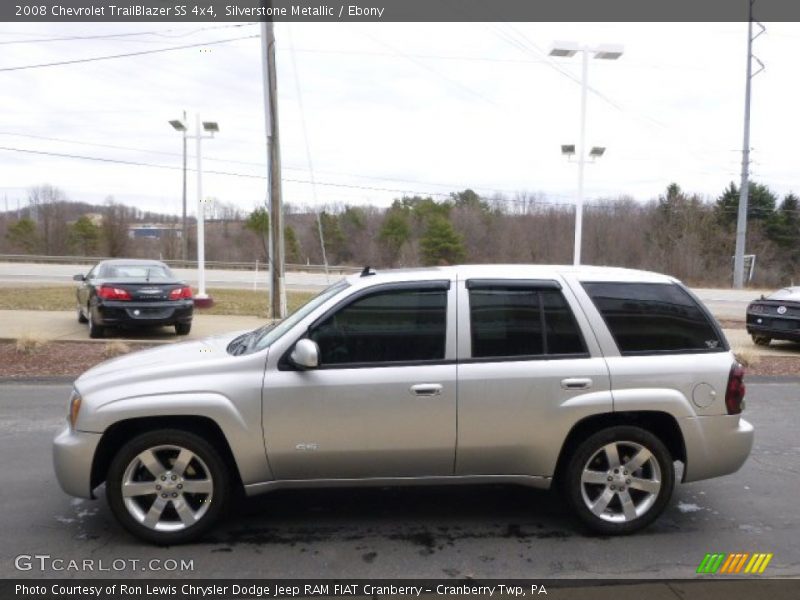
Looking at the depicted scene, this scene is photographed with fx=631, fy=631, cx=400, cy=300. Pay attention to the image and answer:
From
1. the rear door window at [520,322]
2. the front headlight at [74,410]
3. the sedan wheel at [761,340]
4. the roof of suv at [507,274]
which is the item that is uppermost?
the roof of suv at [507,274]

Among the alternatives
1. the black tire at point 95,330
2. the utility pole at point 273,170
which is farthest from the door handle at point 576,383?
the utility pole at point 273,170

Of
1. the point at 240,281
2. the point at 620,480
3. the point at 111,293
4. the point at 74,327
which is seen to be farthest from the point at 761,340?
the point at 240,281

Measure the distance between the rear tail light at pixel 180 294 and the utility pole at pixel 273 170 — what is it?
97.4 inches

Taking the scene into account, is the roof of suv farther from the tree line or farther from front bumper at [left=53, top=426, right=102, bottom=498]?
the tree line

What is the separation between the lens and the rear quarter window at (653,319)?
4121 mm

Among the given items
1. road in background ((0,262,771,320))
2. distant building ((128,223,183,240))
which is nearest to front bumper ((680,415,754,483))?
road in background ((0,262,771,320))

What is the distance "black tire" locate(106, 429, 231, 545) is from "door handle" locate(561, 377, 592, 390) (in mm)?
2144

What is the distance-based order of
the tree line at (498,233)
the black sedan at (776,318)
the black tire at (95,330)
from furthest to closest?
the tree line at (498,233)
the black sedan at (776,318)
the black tire at (95,330)

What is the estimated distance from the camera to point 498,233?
60.8 metres

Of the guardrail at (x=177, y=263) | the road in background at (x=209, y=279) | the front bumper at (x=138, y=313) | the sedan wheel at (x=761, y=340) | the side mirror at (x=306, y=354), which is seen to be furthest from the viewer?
the guardrail at (x=177, y=263)

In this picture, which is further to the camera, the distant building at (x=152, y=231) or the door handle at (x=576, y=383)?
the distant building at (x=152, y=231)

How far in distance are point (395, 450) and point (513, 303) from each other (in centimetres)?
121

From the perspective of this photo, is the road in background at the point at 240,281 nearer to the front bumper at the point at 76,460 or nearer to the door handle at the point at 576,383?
the door handle at the point at 576,383

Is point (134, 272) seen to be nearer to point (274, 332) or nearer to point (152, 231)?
point (274, 332)
